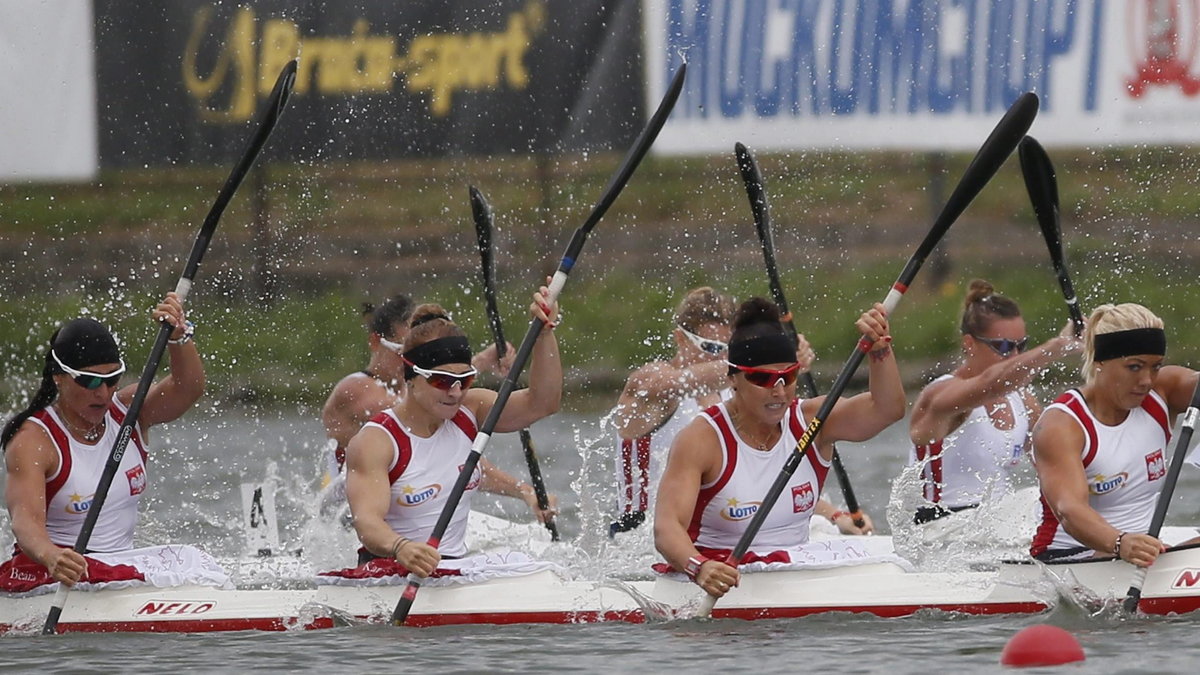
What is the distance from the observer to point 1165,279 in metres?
17.2

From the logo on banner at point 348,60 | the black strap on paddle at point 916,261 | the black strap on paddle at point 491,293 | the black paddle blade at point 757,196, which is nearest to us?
the black strap on paddle at point 916,261

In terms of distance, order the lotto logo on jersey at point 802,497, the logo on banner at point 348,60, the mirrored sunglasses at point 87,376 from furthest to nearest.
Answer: the logo on banner at point 348,60
the mirrored sunglasses at point 87,376
the lotto logo on jersey at point 802,497

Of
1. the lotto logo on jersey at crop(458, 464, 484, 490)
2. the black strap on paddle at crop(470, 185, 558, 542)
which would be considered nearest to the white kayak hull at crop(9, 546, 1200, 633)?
the lotto logo on jersey at crop(458, 464, 484, 490)

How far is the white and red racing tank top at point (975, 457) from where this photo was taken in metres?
8.95

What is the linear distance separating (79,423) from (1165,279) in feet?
39.5

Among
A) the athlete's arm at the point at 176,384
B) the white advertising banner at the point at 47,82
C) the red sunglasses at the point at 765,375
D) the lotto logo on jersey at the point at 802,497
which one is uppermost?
the white advertising banner at the point at 47,82

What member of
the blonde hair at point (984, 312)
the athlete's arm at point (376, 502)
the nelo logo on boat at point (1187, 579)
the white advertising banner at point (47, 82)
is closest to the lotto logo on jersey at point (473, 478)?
the athlete's arm at point (376, 502)

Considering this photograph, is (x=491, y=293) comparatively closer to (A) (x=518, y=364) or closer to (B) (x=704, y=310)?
(B) (x=704, y=310)

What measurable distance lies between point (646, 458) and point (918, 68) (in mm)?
3851

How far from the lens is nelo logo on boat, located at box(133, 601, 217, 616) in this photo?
7371 millimetres

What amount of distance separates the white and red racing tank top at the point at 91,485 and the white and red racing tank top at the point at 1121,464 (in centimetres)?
350

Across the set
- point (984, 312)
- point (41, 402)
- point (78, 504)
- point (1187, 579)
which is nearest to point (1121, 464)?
point (1187, 579)

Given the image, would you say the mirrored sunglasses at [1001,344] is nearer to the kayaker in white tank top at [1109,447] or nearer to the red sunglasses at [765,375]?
the kayaker in white tank top at [1109,447]

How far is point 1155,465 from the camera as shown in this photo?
693 cm
